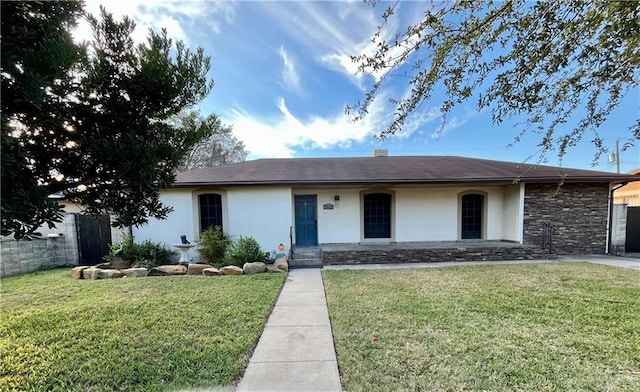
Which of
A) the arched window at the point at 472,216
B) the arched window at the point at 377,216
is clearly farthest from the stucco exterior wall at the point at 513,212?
the arched window at the point at 377,216

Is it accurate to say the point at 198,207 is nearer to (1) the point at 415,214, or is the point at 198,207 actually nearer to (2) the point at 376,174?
(2) the point at 376,174

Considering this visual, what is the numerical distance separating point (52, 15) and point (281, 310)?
14.9ft

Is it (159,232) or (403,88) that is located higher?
(403,88)

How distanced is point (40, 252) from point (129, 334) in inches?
300

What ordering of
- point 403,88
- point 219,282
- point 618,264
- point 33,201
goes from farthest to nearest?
point 618,264 → point 219,282 → point 403,88 → point 33,201

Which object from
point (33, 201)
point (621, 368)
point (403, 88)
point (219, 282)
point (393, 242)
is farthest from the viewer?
point (393, 242)

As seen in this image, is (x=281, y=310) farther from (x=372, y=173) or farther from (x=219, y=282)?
(x=372, y=173)

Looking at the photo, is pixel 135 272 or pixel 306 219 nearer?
pixel 135 272

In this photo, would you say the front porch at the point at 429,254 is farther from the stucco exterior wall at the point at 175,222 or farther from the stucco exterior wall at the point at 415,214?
the stucco exterior wall at the point at 175,222

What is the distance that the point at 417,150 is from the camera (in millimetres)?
17438

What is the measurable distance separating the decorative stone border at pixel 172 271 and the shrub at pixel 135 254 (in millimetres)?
409

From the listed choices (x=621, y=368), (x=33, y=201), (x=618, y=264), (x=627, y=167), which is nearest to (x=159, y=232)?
(x=33, y=201)

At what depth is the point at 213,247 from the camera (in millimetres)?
8133

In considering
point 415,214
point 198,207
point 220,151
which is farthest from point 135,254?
point 220,151
